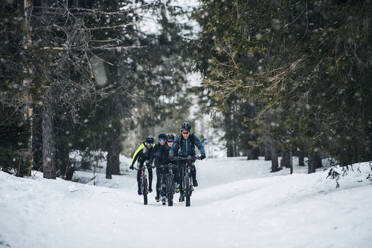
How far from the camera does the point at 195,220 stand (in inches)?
267

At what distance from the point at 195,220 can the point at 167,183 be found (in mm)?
3098

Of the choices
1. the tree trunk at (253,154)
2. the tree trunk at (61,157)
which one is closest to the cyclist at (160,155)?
the tree trunk at (61,157)

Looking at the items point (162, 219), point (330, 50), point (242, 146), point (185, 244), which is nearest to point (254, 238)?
point (185, 244)

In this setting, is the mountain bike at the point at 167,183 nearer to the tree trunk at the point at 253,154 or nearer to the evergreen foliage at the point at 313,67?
the evergreen foliage at the point at 313,67

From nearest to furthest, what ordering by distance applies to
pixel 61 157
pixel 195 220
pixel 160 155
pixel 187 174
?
pixel 195 220 → pixel 187 174 → pixel 160 155 → pixel 61 157

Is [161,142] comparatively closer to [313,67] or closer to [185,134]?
[185,134]

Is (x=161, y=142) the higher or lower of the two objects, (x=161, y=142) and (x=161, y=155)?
the higher

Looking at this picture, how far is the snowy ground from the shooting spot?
14.3ft

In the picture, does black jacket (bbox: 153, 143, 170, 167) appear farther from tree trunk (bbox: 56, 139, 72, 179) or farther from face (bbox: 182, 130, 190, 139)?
tree trunk (bbox: 56, 139, 72, 179)

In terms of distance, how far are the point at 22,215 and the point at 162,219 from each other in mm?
3001

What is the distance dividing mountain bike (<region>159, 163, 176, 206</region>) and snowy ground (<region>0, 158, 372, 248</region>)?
4.62 feet

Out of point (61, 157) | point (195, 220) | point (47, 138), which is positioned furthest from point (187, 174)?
point (61, 157)

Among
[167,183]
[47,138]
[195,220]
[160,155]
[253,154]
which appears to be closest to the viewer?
[195,220]

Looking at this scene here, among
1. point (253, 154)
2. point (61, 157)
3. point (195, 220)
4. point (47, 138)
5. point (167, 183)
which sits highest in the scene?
point (47, 138)
